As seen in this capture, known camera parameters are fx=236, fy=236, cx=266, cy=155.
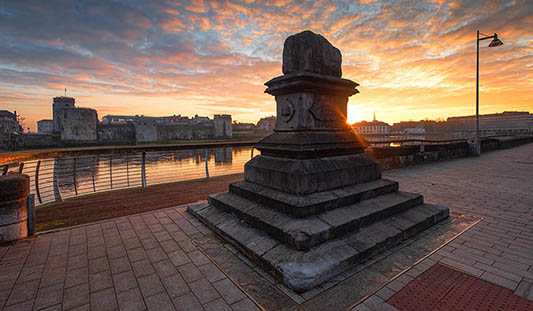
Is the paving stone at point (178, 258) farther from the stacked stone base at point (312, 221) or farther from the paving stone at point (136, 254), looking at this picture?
the stacked stone base at point (312, 221)

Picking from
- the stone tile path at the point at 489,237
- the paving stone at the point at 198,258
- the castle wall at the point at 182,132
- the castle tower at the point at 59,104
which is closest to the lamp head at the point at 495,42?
the stone tile path at the point at 489,237

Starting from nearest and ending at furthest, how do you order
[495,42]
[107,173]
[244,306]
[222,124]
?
[244,306] → [107,173] → [495,42] → [222,124]

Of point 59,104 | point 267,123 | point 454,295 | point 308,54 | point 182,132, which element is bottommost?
point 454,295

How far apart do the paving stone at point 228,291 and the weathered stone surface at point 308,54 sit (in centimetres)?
311

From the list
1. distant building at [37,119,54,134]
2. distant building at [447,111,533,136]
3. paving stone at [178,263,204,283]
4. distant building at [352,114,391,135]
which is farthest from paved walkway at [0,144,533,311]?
distant building at [37,119,54,134]

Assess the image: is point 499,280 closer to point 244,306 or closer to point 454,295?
point 454,295

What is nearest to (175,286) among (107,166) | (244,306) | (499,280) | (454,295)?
(244,306)

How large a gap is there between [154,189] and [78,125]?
67111 mm

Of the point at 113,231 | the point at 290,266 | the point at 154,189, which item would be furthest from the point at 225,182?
the point at 290,266

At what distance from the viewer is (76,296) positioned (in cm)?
214

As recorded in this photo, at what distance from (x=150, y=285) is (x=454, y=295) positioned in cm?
281

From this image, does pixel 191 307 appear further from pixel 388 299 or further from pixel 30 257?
pixel 30 257

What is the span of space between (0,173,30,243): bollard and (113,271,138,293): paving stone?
6.49 ft

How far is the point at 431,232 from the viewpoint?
3.46 metres
